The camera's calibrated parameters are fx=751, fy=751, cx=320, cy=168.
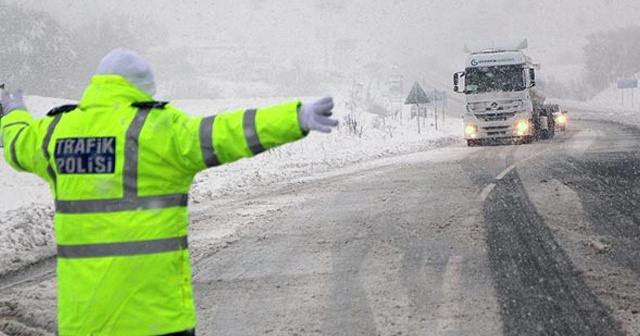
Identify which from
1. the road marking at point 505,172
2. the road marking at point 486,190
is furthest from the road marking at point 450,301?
the road marking at point 505,172

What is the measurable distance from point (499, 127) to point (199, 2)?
247 feet

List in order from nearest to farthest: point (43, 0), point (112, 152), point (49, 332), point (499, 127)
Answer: point (112, 152) < point (49, 332) < point (499, 127) < point (43, 0)

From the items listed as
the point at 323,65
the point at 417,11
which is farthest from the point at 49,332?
the point at 417,11

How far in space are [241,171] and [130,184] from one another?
15.9 m

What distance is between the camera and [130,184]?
305cm

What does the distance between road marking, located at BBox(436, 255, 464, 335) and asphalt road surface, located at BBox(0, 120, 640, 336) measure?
2 cm

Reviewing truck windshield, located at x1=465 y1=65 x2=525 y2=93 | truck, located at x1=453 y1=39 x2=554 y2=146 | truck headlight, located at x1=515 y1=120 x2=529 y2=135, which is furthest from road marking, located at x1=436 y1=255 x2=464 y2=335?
truck headlight, located at x1=515 y1=120 x2=529 y2=135

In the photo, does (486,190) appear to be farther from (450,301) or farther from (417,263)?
(450,301)

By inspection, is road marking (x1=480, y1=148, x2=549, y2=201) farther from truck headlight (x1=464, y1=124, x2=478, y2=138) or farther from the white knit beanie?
the white knit beanie

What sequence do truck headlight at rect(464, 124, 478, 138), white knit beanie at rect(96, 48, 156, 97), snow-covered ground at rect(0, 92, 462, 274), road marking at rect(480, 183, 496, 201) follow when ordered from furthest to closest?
truck headlight at rect(464, 124, 478, 138)
road marking at rect(480, 183, 496, 201)
snow-covered ground at rect(0, 92, 462, 274)
white knit beanie at rect(96, 48, 156, 97)

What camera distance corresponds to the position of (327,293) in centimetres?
664

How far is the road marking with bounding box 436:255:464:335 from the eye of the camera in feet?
18.2

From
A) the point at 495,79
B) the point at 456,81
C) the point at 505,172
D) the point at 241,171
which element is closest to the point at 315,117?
the point at 505,172

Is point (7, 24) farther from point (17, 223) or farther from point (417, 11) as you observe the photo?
point (417, 11)
